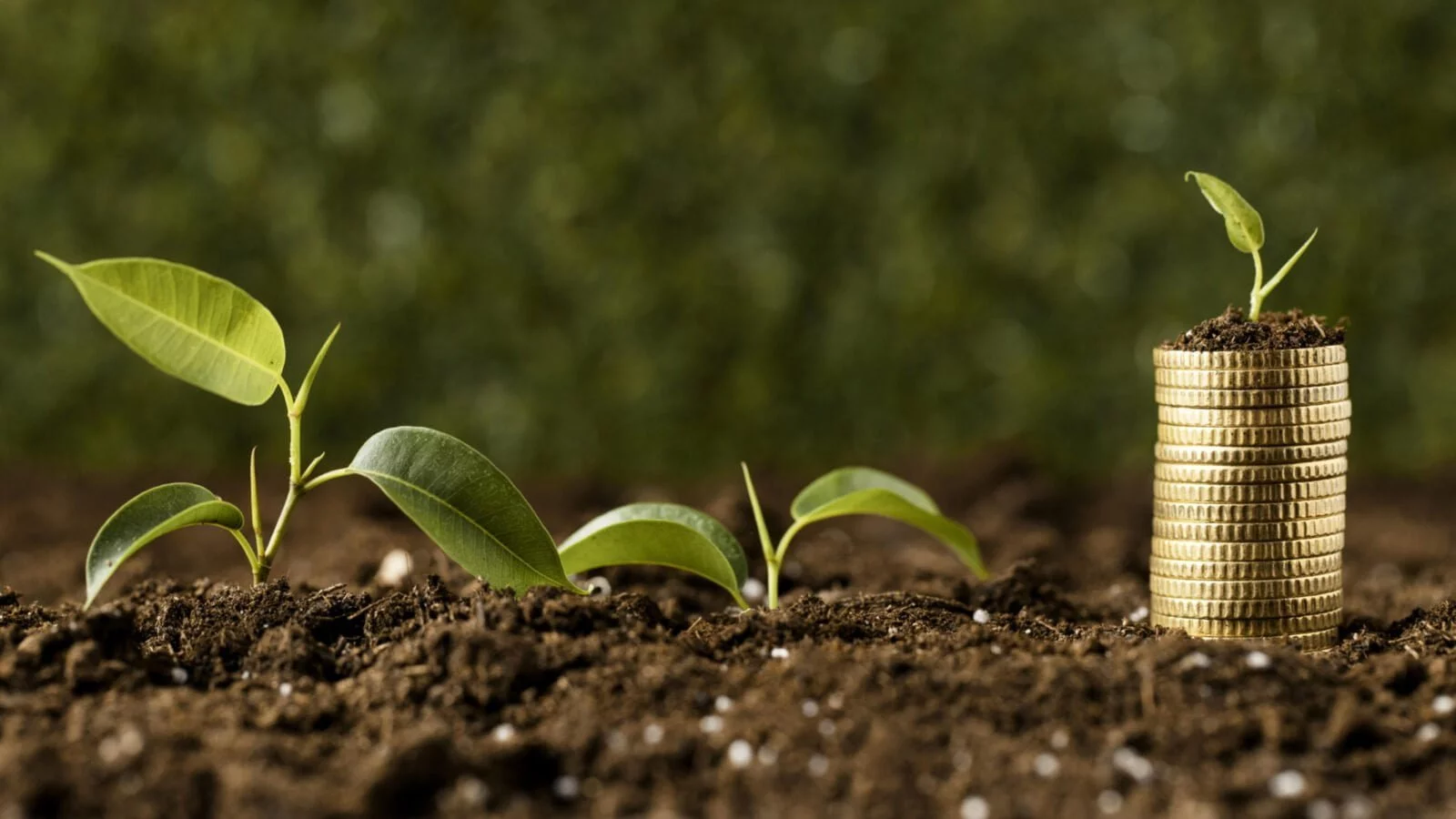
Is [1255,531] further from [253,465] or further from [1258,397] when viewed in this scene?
[253,465]

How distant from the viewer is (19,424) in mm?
3281

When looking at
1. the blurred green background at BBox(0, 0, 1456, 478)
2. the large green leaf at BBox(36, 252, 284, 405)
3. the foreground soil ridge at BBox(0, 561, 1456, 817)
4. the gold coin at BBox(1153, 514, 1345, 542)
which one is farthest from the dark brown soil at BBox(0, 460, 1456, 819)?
the blurred green background at BBox(0, 0, 1456, 478)

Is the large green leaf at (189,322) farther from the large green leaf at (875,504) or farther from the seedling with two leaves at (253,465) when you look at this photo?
the large green leaf at (875,504)

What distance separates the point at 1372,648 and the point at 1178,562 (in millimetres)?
185

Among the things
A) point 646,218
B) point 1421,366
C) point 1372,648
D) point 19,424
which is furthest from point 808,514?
point 19,424

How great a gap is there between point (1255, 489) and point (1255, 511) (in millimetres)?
20

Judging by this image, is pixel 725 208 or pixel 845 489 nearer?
pixel 845 489

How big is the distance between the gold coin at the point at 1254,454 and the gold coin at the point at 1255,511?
4 centimetres

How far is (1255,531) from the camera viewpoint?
1210mm

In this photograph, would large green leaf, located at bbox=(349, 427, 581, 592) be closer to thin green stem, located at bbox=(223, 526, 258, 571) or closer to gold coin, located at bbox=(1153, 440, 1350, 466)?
thin green stem, located at bbox=(223, 526, 258, 571)

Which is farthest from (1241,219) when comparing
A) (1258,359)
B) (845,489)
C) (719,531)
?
→ (719,531)

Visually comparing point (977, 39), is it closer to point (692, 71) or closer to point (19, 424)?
point (692, 71)

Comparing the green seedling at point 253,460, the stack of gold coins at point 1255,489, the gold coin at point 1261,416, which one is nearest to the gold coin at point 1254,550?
the stack of gold coins at point 1255,489

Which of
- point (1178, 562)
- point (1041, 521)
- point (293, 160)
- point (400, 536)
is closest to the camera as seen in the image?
point (1178, 562)
